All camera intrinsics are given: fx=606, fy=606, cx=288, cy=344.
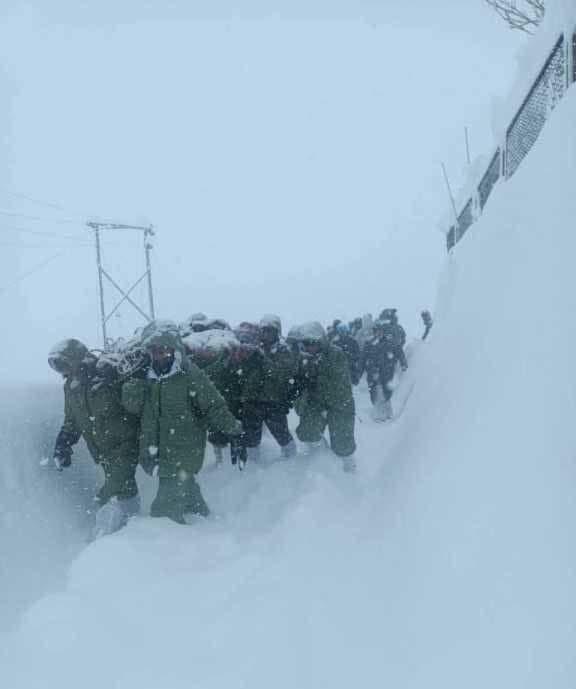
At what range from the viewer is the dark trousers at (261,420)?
6008 mm

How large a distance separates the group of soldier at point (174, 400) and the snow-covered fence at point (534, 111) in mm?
2988

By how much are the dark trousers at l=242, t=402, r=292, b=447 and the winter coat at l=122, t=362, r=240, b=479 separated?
1.48 m

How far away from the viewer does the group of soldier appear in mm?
4410

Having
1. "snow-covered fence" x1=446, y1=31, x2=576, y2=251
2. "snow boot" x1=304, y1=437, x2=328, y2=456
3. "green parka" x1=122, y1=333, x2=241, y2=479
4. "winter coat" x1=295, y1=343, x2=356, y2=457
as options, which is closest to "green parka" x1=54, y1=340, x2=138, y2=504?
"green parka" x1=122, y1=333, x2=241, y2=479

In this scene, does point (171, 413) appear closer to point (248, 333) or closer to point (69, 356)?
point (69, 356)

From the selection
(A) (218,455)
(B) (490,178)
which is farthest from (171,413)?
(B) (490,178)

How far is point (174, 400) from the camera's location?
4.39 metres

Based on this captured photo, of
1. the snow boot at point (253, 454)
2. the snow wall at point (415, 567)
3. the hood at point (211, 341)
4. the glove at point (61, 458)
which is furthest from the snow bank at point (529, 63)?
the glove at point (61, 458)

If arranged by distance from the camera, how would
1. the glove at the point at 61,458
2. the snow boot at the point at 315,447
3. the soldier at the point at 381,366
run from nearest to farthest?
the glove at the point at 61,458, the snow boot at the point at 315,447, the soldier at the point at 381,366

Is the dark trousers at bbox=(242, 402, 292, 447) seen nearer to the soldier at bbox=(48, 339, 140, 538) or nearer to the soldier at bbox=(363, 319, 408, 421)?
the soldier at bbox=(48, 339, 140, 538)

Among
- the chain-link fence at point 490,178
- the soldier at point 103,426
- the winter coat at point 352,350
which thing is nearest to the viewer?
the soldier at point 103,426

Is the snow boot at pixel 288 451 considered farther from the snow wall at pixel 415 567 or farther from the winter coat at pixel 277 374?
the snow wall at pixel 415 567

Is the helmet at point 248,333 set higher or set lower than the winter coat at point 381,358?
higher

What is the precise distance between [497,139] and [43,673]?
26.9ft
